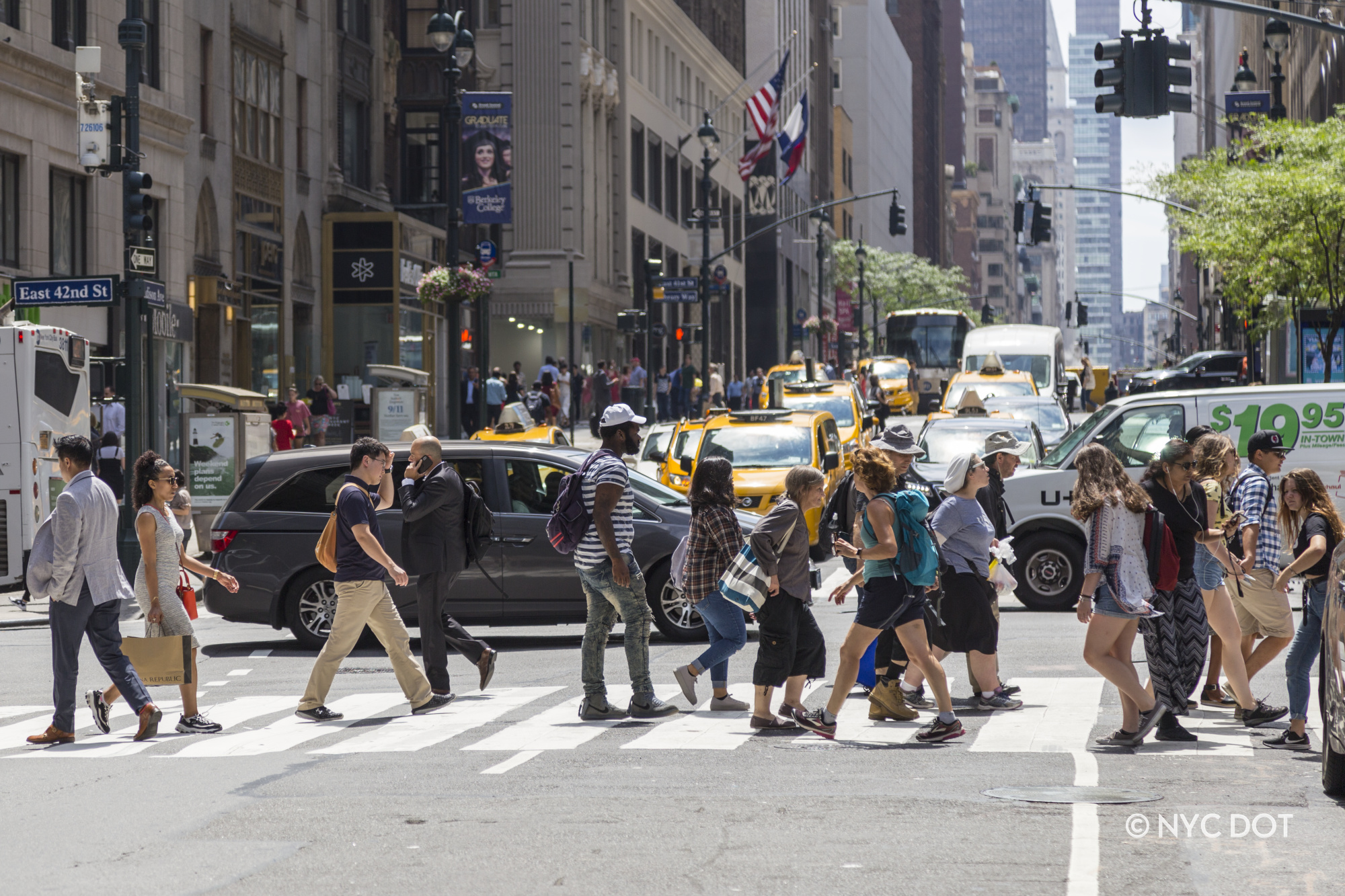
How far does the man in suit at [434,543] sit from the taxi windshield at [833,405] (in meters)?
19.0

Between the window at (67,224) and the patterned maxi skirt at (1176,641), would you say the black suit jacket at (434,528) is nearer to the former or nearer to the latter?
the patterned maxi skirt at (1176,641)

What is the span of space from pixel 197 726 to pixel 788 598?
374 centimetres

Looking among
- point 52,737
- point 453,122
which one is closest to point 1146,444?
point 52,737

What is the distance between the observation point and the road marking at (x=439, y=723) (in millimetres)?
10258

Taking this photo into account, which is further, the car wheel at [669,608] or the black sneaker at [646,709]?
the car wheel at [669,608]

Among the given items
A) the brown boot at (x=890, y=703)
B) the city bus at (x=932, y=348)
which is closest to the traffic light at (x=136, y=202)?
the brown boot at (x=890, y=703)

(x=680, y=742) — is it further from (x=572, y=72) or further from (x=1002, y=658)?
(x=572, y=72)

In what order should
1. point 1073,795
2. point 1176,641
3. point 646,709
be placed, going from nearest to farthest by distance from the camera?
point 1073,795 → point 1176,641 → point 646,709

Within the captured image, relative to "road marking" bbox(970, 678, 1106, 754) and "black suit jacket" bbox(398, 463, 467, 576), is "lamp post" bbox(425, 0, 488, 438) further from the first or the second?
"road marking" bbox(970, 678, 1106, 754)

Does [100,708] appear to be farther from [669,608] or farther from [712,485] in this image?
[669,608]

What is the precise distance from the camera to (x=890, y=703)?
10.9 m

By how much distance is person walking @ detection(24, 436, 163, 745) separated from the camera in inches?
413

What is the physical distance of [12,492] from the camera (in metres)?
19.9

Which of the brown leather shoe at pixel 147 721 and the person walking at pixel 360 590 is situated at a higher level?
the person walking at pixel 360 590
